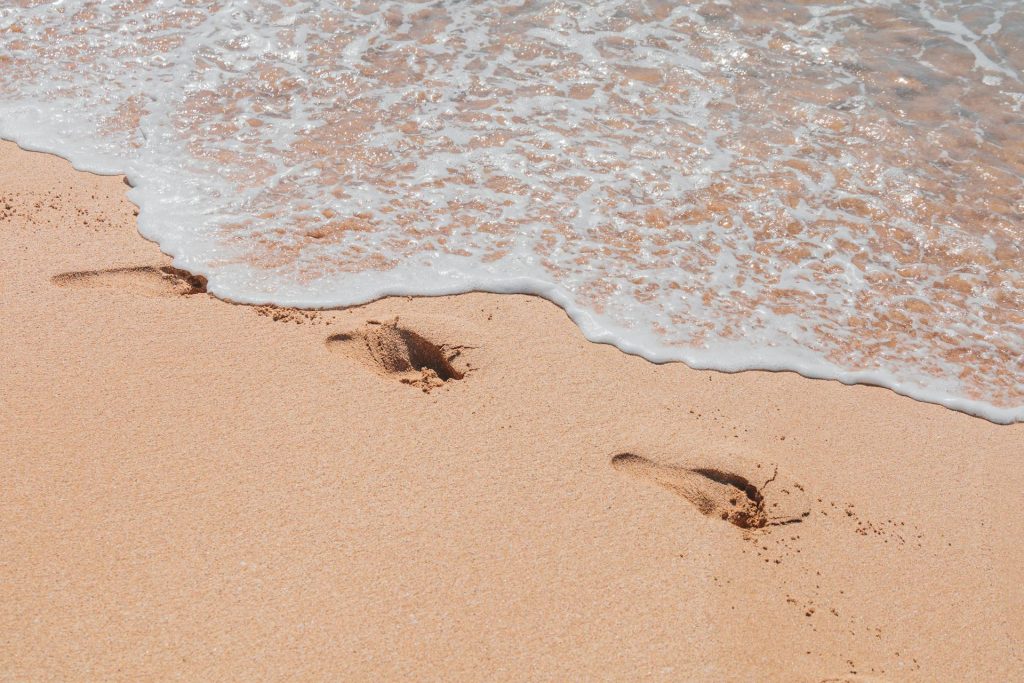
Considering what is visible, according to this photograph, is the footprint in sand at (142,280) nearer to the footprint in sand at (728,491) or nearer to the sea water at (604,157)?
the sea water at (604,157)

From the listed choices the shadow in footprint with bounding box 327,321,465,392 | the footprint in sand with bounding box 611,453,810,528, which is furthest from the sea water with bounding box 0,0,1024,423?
the footprint in sand with bounding box 611,453,810,528

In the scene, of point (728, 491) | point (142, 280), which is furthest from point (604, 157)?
point (142, 280)

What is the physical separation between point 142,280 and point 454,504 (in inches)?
65.6

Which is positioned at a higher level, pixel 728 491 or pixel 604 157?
pixel 604 157

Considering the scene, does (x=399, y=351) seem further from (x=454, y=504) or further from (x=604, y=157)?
(x=604, y=157)

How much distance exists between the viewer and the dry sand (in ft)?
7.09

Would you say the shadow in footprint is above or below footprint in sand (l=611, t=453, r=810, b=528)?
above

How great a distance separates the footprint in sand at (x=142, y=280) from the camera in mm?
3223

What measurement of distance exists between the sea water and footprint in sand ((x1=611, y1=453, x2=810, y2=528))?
0.58 meters

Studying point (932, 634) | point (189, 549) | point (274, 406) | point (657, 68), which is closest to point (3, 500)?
point (189, 549)

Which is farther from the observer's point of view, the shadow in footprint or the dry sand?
the shadow in footprint

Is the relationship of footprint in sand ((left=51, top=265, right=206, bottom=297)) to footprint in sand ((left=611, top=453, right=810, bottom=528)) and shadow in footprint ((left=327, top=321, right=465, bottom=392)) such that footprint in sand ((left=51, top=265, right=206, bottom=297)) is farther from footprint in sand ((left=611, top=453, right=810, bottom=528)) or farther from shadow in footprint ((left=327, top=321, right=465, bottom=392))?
footprint in sand ((left=611, top=453, right=810, bottom=528))

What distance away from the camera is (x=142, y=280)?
3.28 m

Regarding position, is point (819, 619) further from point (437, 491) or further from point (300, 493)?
point (300, 493)
